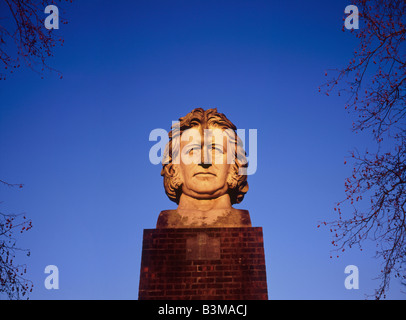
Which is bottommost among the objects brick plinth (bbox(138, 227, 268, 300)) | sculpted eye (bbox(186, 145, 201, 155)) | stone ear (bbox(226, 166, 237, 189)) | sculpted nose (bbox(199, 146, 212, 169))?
brick plinth (bbox(138, 227, 268, 300))

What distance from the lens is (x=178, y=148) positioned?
929 cm

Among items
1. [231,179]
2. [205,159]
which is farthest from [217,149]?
[231,179]

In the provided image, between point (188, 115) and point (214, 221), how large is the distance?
2.40 metres

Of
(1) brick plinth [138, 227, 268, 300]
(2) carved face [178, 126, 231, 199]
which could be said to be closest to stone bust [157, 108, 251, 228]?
(2) carved face [178, 126, 231, 199]

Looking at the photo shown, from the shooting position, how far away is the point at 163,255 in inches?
312

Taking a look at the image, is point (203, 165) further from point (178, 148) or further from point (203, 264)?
point (203, 264)

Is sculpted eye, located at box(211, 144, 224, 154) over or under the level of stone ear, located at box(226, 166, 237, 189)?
over

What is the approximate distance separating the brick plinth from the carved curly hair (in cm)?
123

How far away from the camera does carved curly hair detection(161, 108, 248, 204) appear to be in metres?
9.12

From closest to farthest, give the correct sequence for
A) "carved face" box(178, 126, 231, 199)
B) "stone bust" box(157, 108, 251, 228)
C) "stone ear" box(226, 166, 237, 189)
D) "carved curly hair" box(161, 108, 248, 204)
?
"stone bust" box(157, 108, 251, 228) → "carved face" box(178, 126, 231, 199) → "stone ear" box(226, 166, 237, 189) → "carved curly hair" box(161, 108, 248, 204)

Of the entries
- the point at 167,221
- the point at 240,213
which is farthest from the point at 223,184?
the point at 167,221

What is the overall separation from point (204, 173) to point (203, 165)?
16 cm

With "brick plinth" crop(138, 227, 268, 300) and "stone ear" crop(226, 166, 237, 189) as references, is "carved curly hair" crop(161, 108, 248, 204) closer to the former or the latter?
"stone ear" crop(226, 166, 237, 189)

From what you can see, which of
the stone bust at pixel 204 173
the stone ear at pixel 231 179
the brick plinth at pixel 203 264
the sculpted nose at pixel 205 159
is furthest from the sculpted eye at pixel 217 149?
the brick plinth at pixel 203 264
